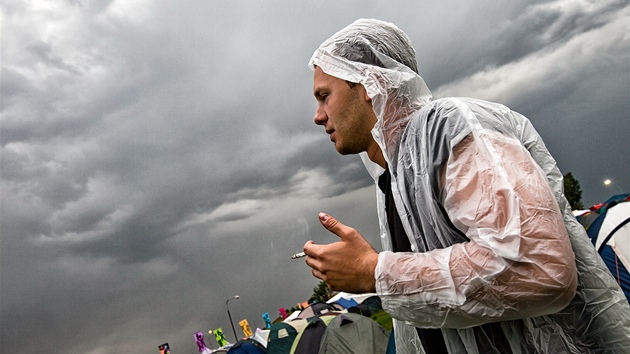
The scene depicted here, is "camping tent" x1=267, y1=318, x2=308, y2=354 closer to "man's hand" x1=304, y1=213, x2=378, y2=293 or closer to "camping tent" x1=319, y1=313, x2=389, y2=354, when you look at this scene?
"camping tent" x1=319, y1=313, x2=389, y2=354

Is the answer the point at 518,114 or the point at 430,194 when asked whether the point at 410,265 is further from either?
the point at 518,114

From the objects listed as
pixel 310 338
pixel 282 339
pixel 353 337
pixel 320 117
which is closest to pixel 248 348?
pixel 282 339

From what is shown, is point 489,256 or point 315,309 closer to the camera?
point 489,256

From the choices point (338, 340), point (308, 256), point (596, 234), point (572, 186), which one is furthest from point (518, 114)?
point (572, 186)

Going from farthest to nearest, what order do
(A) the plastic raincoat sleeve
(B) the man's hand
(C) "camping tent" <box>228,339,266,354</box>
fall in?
(C) "camping tent" <box>228,339,266,354</box>, (B) the man's hand, (A) the plastic raincoat sleeve

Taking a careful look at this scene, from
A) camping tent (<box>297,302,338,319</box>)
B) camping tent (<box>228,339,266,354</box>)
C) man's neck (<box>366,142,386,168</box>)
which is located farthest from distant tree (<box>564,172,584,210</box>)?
man's neck (<box>366,142,386,168</box>)

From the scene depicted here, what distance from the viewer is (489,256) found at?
4.42 ft

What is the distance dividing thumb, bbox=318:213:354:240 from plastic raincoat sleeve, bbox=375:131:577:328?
147 millimetres

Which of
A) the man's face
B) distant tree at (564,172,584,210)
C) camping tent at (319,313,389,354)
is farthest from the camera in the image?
distant tree at (564,172,584,210)

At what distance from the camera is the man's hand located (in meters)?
Answer: 1.53

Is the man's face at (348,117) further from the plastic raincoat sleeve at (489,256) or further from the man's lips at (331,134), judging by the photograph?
the plastic raincoat sleeve at (489,256)

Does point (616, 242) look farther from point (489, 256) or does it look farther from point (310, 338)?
point (489, 256)

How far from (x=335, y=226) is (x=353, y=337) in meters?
6.93

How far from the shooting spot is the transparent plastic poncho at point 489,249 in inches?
51.9
